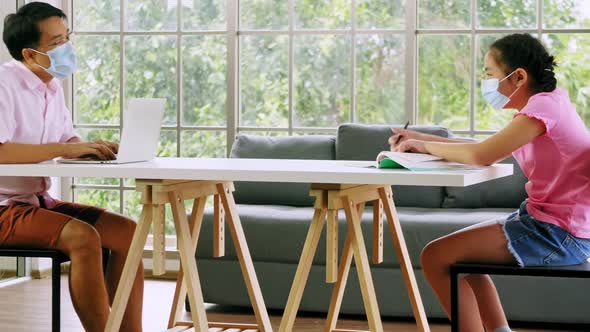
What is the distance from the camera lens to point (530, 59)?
9.86 feet

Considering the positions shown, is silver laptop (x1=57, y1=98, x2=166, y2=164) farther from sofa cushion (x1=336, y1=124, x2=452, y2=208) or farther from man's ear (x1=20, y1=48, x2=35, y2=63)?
sofa cushion (x1=336, y1=124, x2=452, y2=208)

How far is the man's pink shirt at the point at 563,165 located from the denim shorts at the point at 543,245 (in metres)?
0.02

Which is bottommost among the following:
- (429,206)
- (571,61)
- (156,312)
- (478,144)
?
(156,312)

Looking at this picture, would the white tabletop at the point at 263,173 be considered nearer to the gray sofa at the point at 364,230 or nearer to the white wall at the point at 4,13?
the gray sofa at the point at 364,230

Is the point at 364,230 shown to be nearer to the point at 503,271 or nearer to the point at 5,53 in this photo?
the point at 503,271

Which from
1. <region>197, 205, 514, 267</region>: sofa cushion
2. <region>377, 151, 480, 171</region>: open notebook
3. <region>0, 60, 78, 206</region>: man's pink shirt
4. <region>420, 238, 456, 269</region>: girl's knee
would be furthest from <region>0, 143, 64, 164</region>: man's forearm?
<region>197, 205, 514, 267</region>: sofa cushion

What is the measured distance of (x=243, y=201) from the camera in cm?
501

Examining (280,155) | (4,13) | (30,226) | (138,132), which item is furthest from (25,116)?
(4,13)

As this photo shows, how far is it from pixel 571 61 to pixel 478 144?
7.97ft

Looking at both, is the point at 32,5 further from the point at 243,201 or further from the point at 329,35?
the point at 329,35

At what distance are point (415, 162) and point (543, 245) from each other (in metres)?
0.46

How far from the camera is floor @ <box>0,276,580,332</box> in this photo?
4242 mm

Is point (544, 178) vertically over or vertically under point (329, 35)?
under

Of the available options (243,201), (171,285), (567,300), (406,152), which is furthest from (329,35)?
(406,152)
